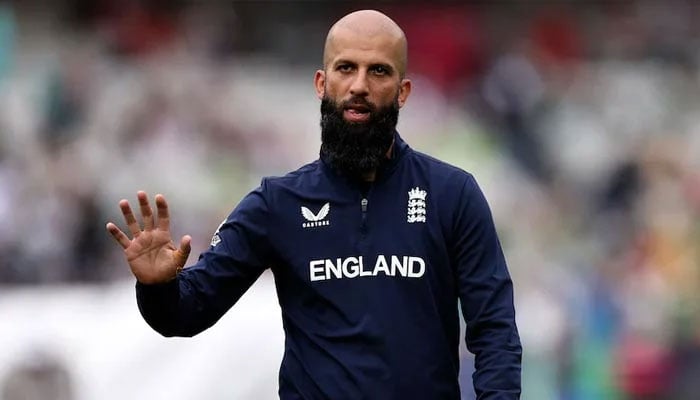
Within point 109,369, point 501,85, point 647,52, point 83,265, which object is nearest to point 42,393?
point 109,369

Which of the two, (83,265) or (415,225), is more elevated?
(415,225)

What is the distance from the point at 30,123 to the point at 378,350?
426 inches

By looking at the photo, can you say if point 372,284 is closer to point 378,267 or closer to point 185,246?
point 378,267

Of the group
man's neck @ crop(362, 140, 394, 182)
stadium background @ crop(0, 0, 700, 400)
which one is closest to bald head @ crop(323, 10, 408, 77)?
man's neck @ crop(362, 140, 394, 182)

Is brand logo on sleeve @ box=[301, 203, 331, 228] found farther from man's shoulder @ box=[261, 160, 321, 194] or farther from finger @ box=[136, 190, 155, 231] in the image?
finger @ box=[136, 190, 155, 231]

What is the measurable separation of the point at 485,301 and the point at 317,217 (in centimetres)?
64

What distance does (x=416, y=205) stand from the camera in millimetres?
5480

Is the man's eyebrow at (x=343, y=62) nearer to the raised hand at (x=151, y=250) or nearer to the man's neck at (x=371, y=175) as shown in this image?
the man's neck at (x=371, y=175)

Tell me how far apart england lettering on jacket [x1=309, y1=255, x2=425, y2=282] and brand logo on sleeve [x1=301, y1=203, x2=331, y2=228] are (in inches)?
6.2

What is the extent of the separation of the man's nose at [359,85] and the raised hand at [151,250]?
2.47ft

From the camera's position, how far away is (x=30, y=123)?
15.6 metres

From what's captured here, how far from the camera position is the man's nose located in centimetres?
549

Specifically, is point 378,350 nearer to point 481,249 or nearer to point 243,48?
point 481,249

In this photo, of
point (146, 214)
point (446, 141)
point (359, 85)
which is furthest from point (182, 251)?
point (446, 141)
